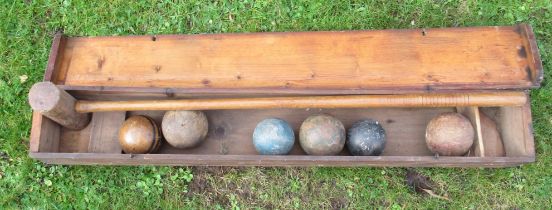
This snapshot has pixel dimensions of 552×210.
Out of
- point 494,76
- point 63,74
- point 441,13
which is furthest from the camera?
point 441,13

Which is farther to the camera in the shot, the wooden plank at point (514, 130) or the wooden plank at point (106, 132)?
the wooden plank at point (106, 132)

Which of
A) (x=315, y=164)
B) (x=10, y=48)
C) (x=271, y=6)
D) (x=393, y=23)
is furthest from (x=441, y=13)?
(x=10, y=48)

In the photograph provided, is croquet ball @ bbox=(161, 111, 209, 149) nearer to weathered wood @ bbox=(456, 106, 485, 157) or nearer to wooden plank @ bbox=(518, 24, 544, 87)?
weathered wood @ bbox=(456, 106, 485, 157)

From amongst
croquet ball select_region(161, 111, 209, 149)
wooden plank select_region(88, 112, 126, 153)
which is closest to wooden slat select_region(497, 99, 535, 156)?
croquet ball select_region(161, 111, 209, 149)

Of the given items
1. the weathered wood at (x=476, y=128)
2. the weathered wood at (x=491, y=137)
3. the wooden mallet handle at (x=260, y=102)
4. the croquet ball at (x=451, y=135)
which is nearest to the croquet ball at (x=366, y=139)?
the wooden mallet handle at (x=260, y=102)

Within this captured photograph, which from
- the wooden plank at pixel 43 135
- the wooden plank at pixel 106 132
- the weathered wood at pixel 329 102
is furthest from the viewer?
the wooden plank at pixel 106 132

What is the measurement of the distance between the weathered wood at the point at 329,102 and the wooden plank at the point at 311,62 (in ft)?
0.26

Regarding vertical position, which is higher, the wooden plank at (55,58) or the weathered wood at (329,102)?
the wooden plank at (55,58)

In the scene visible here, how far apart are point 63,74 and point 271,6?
1855mm

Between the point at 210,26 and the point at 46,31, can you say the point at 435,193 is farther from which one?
the point at 46,31

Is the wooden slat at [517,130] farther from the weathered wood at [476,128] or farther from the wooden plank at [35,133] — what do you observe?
the wooden plank at [35,133]

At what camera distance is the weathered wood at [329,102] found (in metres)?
3.71

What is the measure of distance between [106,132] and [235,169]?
1081mm

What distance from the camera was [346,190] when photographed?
14.1ft
